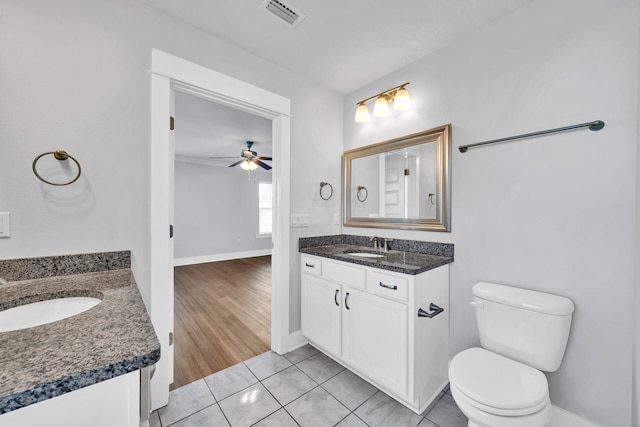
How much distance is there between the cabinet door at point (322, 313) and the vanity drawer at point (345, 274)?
0.07 meters

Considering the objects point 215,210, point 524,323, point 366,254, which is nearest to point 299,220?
point 366,254

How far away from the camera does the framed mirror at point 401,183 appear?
189 cm

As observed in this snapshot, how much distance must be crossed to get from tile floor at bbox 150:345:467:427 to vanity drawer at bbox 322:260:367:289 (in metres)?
0.68

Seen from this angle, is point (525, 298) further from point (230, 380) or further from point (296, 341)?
point (230, 380)

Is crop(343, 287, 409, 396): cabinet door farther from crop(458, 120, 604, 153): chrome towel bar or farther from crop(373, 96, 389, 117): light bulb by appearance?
crop(373, 96, 389, 117): light bulb

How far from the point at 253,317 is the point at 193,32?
103 inches

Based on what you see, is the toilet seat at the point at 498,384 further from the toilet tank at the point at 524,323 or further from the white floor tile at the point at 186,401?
the white floor tile at the point at 186,401

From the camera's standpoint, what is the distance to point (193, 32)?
1.71 metres

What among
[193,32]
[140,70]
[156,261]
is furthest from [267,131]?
[156,261]

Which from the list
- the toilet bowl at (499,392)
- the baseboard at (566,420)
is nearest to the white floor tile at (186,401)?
the toilet bowl at (499,392)

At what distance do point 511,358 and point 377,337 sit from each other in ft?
2.36

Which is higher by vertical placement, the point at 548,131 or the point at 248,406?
the point at 548,131

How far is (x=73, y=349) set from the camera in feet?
1.91

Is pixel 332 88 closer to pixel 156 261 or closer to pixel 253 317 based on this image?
pixel 156 261
